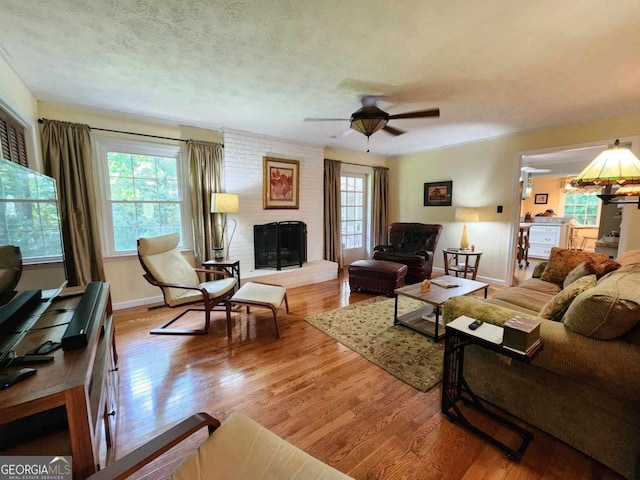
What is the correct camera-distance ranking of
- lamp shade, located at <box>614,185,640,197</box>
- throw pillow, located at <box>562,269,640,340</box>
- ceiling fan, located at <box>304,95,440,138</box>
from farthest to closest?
ceiling fan, located at <box>304,95,440,138</box> < lamp shade, located at <box>614,185,640,197</box> < throw pillow, located at <box>562,269,640,340</box>

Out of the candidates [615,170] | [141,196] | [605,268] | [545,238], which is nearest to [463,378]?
[605,268]

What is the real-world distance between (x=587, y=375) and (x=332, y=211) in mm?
4377

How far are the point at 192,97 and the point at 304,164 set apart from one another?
2256 millimetres

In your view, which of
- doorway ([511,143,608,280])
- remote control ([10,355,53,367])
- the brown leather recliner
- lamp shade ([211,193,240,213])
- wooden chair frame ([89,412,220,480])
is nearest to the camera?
wooden chair frame ([89,412,220,480])

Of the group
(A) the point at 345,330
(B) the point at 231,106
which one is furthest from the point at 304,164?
(A) the point at 345,330

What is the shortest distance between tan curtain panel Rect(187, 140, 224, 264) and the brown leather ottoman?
7.04ft

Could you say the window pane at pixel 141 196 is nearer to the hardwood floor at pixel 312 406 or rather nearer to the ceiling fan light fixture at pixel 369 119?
the hardwood floor at pixel 312 406

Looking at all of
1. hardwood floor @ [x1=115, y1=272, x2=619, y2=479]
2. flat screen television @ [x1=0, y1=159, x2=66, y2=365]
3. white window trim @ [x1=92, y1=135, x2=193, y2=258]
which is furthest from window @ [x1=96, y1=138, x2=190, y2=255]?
flat screen television @ [x1=0, y1=159, x2=66, y2=365]

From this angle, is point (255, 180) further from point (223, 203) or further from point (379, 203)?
point (379, 203)

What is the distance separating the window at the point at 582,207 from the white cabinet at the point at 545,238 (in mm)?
1666

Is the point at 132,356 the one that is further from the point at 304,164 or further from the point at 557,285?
the point at 557,285

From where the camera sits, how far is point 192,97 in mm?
2887

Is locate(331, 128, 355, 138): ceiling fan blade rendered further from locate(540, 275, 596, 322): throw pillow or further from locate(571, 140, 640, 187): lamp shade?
locate(540, 275, 596, 322): throw pillow

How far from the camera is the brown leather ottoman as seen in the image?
3891 millimetres
